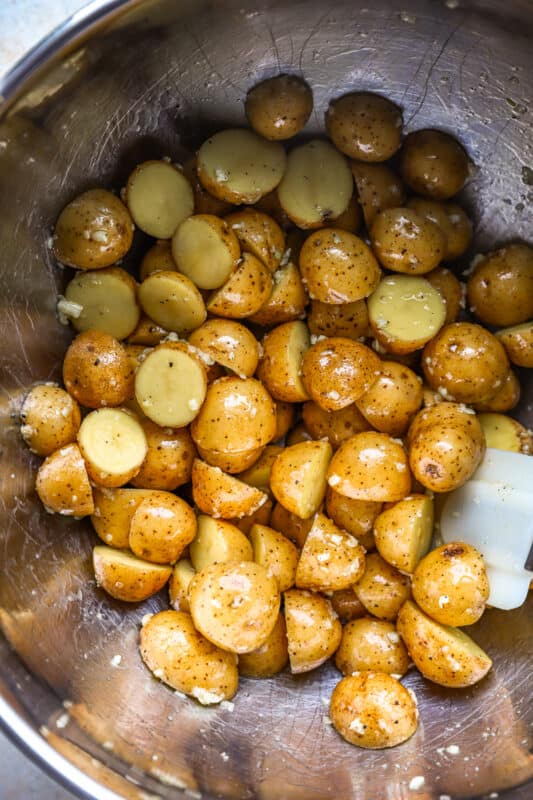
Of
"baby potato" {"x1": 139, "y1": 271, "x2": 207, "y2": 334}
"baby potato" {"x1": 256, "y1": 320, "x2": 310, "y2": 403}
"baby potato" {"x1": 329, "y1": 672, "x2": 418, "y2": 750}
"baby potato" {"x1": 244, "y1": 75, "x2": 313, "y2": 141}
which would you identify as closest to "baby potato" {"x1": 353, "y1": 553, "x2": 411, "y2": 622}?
"baby potato" {"x1": 329, "y1": 672, "x2": 418, "y2": 750}

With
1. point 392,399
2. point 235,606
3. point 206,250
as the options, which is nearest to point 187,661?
point 235,606

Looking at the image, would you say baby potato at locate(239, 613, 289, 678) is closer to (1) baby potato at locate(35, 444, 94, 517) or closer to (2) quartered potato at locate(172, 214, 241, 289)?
(1) baby potato at locate(35, 444, 94, 517)

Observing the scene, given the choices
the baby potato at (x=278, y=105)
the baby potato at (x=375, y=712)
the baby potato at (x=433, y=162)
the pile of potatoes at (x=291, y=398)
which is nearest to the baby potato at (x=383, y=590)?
the pile of potatoes at (x=291, y=398)

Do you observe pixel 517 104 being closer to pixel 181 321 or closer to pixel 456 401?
pixel 456 401

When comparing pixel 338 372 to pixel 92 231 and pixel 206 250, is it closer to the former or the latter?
pixel 206 250

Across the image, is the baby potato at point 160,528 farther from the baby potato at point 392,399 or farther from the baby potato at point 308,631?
the baby potato at point 392,399

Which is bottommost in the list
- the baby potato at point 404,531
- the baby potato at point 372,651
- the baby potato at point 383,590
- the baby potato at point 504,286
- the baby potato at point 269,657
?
the baby potato at point 372,651

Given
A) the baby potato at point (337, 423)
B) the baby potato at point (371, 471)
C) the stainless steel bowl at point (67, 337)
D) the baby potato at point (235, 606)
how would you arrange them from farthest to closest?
1. the baby potato at point (337, 423)
2. the baby potato at point (371, 471)
3. the baby potato at point (235, 606)
4. the stainless steel bowl at point (67, 337)
